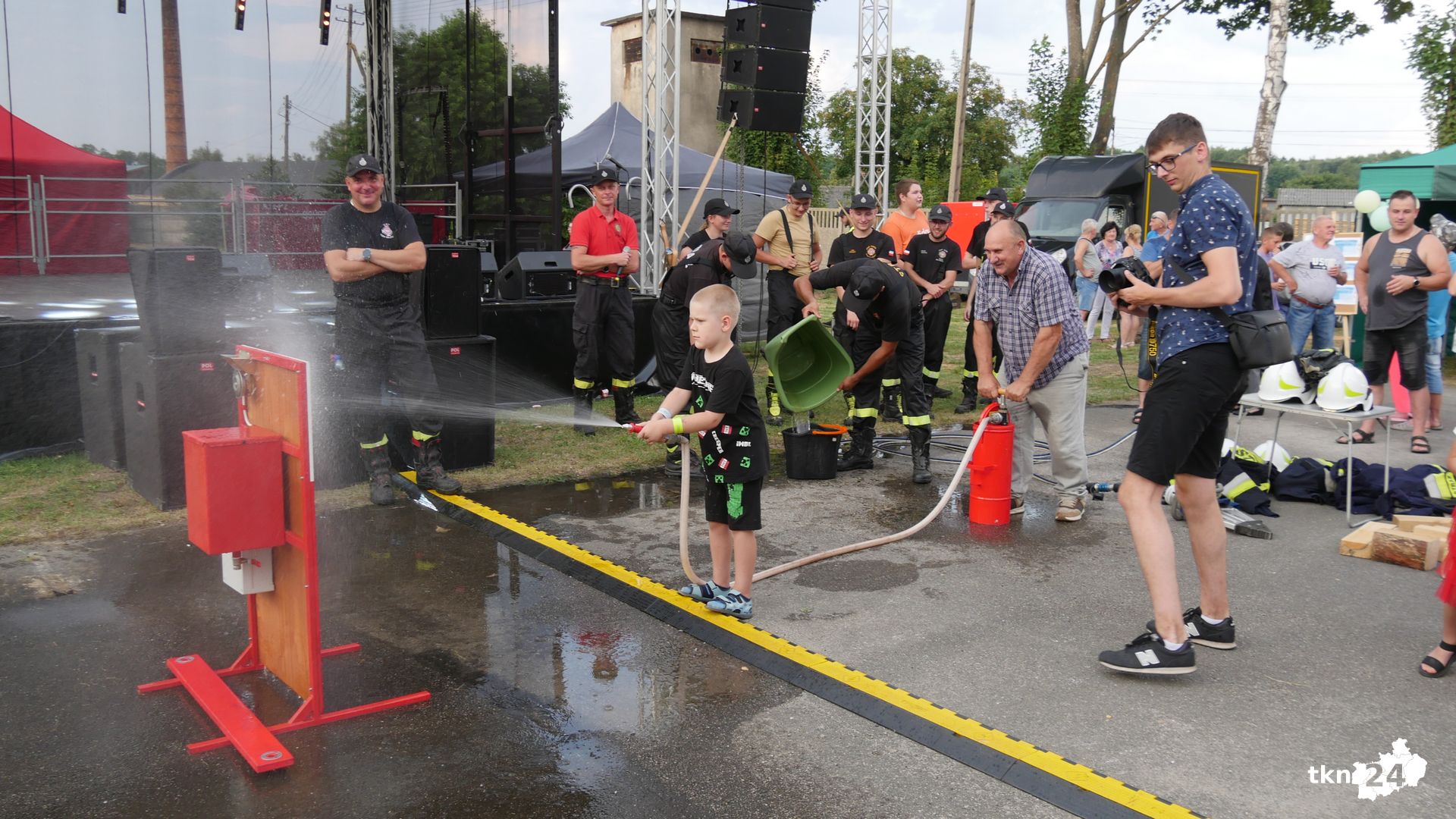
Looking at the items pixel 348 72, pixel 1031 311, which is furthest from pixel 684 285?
pixel 348 72

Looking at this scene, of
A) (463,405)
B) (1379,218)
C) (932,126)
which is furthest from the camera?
(932,126)

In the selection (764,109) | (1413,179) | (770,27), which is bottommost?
(1413,179)

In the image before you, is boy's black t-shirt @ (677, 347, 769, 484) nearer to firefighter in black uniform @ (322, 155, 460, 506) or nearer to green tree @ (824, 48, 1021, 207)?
firefighter in black uniform @ (322, 155, 460, 506)

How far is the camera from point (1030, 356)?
6.38 meters

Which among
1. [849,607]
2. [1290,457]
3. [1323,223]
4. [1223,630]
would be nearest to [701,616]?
[849,607]

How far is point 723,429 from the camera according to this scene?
481cm

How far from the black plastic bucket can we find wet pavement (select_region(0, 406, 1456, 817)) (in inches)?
49.9

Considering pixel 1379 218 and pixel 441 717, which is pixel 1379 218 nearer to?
pixel 1379 218

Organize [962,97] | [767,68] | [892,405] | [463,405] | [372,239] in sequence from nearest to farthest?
[372,239] < [463,405] < [892,405] < [767,68] < [962,97]

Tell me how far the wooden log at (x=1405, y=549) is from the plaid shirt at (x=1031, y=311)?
1.94m

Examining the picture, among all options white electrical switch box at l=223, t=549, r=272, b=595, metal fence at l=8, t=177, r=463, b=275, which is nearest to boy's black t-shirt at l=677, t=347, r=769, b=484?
white electrical switch box at l=223, t=549, r=272, b=595

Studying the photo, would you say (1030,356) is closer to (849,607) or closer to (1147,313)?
(1147,313)

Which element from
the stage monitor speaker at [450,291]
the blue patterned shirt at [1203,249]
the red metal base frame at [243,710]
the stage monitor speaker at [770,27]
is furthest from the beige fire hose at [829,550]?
the stage monitor speaker at [770,27]

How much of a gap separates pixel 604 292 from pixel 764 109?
4.52 metres
